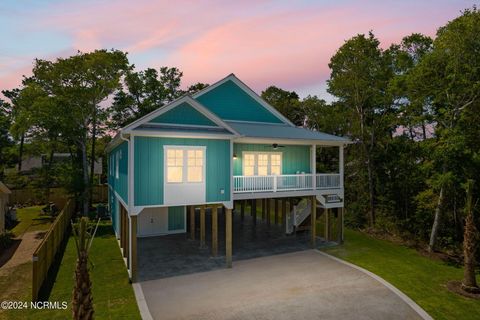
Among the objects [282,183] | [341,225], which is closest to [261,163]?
[282,183]

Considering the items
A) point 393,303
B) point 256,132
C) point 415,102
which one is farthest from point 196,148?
point 415,102

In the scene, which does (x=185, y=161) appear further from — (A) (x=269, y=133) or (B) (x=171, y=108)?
(A) (x=269, y=133)

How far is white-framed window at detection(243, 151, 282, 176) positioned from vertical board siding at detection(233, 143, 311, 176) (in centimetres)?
24

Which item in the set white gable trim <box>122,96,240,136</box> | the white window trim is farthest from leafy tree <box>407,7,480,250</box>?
the white window trim

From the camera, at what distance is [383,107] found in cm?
2672

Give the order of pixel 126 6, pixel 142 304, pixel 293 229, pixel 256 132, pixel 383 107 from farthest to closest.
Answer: pixel 383 107 < pixel 293 229 < pixel 256 132 < pixel 126 6 < pixel 142 304

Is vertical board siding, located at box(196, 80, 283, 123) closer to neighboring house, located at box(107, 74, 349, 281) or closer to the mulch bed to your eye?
neighboring house, located at box(107, 74, 349, 281)

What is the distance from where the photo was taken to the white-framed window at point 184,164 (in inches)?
531

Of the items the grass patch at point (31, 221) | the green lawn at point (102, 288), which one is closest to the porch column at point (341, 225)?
the green lawn at point (102, 288)

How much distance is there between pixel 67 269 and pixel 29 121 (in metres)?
15.3

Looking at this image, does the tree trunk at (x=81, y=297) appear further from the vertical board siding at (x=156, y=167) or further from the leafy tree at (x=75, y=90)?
the leafy tree at (x=75, y=90)

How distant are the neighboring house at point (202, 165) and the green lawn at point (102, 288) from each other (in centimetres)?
88

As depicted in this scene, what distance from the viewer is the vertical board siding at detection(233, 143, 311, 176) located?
17.5m

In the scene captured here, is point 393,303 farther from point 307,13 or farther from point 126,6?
point 126,6
